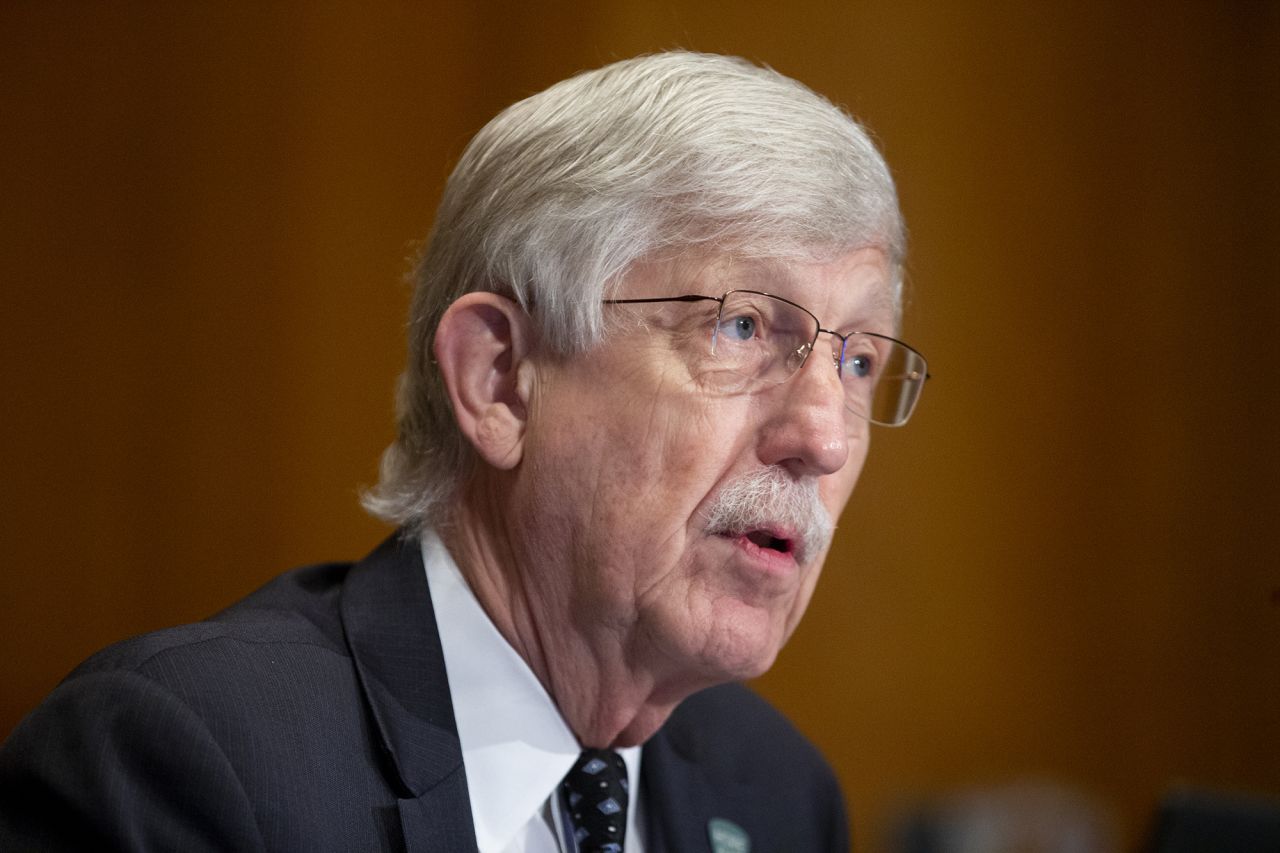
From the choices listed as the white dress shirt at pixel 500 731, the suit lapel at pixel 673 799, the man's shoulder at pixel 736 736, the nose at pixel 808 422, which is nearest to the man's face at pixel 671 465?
the nose at pixel 808 422

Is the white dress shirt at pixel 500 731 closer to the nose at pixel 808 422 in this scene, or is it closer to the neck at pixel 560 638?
the neck at pixel 560 638

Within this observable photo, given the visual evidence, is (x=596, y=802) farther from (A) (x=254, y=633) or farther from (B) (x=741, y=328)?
(B) (x=741, y=328)

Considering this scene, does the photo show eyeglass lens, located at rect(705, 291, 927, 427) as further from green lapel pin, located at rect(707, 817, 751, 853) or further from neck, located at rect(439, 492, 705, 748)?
green lapel pin, located at rect(707, 817, 751, 853)

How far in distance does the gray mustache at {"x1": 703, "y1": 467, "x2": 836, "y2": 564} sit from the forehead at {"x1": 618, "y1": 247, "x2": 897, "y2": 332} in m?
0.22

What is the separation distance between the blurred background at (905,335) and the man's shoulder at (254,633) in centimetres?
85

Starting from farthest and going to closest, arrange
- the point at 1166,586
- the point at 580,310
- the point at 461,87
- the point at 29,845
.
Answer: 1. the point at 1166,586
2. the point at 461,87
3. the point at 580,310
4. the point at 29,845

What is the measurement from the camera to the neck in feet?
5.26

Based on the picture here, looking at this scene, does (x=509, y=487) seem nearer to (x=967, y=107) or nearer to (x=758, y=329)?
(x=758, y=329)

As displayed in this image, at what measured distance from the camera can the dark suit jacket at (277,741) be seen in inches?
47.8

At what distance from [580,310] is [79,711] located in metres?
0.72

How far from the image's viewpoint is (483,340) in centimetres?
163

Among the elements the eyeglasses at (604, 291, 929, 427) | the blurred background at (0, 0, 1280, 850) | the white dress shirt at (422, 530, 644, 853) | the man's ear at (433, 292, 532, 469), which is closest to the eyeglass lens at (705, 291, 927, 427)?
the eyeglasses at (604, 291, 929, 427)

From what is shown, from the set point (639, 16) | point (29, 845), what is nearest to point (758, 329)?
point (29, 845)

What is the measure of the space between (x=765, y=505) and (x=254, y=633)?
631mm
